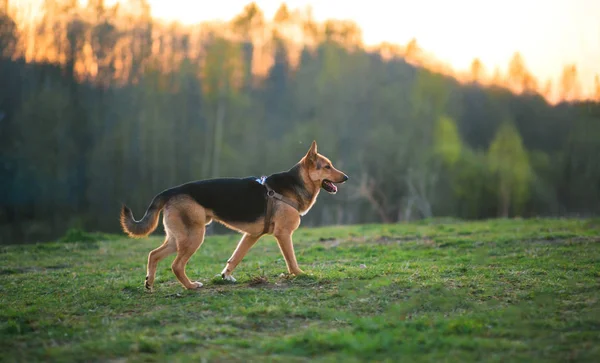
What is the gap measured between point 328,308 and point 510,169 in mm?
35548

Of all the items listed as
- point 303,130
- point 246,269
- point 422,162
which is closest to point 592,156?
point 422,162

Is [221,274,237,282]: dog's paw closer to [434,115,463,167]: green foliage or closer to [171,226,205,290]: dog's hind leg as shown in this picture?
[171,226,205,290]: dog's hind leg

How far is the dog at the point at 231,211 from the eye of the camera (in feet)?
33.2

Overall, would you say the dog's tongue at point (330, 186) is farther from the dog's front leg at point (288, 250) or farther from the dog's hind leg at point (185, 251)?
the dog's hind leg at point (185, 251)

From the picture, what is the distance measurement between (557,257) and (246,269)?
643 centimetres

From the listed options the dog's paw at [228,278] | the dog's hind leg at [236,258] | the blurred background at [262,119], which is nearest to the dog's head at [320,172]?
the dog's hind leg at [236,258]

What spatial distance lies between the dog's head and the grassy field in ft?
5.56

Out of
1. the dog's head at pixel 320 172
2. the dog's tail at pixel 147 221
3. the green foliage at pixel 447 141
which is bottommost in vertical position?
the dog's tail at pixel 147 221

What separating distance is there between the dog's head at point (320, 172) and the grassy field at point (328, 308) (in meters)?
1.69

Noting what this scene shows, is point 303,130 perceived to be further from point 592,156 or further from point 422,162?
point 592,156

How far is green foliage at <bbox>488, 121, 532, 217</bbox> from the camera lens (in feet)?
134

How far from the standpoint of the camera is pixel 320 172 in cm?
1163

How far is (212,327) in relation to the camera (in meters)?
7.38

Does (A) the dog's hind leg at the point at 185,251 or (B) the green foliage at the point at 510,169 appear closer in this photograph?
(A) the dog's hind leg at the point at 185,251
